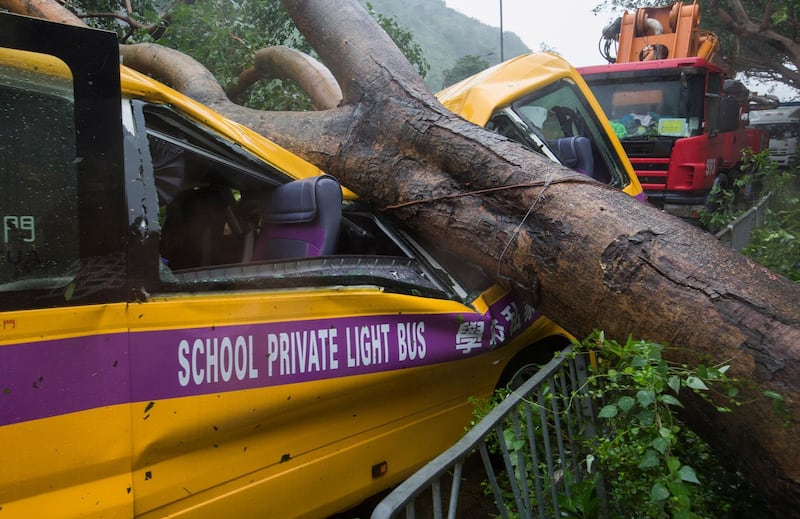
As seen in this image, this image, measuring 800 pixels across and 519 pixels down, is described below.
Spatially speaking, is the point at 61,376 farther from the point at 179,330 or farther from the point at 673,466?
the point at 673,466

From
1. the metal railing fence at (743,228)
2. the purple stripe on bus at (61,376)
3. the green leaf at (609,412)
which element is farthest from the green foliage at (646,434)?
the metal railing fence at (743,228)

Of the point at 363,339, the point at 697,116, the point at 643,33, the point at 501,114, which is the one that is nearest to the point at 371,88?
the point at 501,114

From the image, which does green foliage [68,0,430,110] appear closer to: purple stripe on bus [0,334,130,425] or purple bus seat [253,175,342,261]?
purple bus seat [253,175,342,261]

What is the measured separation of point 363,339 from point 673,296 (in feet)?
3.55

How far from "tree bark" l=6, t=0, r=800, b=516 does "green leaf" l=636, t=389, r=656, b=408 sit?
414mm

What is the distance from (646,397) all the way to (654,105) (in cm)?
811

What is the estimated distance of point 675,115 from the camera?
8.30 m

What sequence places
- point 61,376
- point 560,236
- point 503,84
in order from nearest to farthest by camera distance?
point 61,376 → point 560,236 → point 503,84

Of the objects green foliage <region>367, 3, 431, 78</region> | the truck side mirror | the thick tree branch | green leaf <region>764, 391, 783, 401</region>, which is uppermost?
green foliage <region>367, 3, 431, 78</region>

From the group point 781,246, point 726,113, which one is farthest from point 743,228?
point 726,113

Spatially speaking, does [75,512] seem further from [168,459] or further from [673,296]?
[673,296]

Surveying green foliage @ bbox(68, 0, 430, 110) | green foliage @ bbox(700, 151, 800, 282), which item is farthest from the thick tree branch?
green foliage @ bbox(700, 151, 800, 282)

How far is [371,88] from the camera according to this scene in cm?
304

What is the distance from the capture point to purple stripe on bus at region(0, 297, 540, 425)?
1.31 meters
